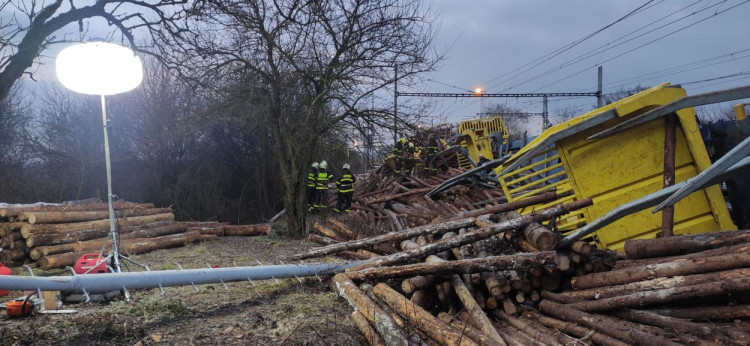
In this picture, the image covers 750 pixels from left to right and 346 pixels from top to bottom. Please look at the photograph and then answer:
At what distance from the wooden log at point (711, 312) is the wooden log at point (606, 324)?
1.07 ft

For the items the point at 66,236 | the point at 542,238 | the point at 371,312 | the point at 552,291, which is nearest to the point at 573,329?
the point at 552,291

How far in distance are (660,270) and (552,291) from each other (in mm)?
929

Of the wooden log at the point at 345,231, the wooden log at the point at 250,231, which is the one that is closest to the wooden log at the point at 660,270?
the wooden log at the point at 345,231

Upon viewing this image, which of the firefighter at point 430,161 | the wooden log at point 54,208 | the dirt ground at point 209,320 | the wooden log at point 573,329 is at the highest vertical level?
the firefighter at point 430,161

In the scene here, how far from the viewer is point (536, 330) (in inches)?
135

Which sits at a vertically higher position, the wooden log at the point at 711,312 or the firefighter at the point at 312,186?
the firefighter at the point at 312,186

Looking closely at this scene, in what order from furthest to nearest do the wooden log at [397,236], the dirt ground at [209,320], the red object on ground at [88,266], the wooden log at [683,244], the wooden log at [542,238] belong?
the wooden log at [397,236] → the red object on ground at [88,266] → the wooden log at [542,238] → the wooden log at [683,244] → the dirt ground at [209,320]

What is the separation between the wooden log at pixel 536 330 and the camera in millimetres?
3268

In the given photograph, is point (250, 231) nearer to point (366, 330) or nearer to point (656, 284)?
point (366, 330)

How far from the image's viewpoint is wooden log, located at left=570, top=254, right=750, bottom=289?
3059 mm

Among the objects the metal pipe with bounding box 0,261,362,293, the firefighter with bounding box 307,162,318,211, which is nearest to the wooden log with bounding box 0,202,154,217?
the firefighter with bounding box 307,162,318,211

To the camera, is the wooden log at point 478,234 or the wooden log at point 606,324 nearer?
the wooden log at point 606,324

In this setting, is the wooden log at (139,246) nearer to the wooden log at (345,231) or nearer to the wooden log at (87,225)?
the wooden log at (87,225)

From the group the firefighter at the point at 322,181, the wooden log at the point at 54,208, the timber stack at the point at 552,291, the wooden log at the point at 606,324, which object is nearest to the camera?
the wooden log at the point at 606,324
